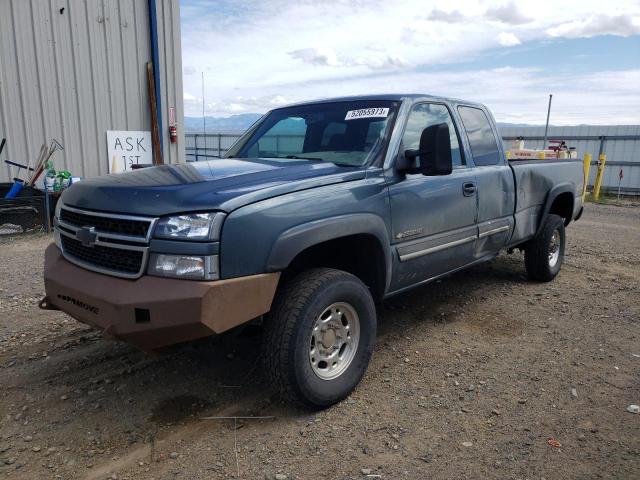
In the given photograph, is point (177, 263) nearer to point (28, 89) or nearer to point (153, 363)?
point (153, 363)

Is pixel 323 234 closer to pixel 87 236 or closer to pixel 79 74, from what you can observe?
pixel 87 236

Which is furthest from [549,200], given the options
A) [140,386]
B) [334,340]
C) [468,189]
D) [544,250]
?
[140,386]

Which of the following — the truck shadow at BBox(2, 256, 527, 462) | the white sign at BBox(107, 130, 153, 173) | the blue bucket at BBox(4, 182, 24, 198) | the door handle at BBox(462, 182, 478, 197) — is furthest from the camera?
the white sign at BBox(107, 130, 153, 173)

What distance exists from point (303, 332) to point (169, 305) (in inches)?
30.2

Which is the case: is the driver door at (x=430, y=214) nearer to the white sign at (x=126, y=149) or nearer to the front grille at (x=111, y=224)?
the front grille at (x=111, y=224)

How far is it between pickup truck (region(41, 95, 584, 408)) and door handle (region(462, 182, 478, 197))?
1.1 inches

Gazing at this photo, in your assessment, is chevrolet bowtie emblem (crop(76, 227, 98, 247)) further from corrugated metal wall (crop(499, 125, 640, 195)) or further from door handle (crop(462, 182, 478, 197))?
corrugated metal wall (crop(499, 125, 640, 195))

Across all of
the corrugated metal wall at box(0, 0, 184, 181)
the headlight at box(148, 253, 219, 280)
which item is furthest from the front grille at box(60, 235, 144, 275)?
the corrugated metal wall at box(0, 0, 184, 181)

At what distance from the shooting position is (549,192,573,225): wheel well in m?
6.19

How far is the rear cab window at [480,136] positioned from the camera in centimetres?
460

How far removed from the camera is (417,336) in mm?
4320

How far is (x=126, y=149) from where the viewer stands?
10.3 meters

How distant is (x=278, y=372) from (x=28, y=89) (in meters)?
8.40

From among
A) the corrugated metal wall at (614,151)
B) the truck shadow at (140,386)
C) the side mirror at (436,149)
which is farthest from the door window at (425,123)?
the corrugated metal wall at (614,151)
